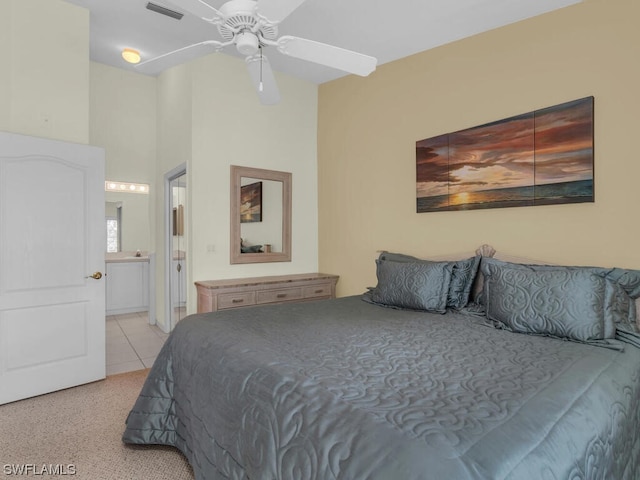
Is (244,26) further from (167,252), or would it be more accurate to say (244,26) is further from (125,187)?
(125,187)

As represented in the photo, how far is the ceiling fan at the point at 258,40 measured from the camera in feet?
5.13

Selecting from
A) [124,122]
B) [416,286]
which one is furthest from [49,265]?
[416,286]

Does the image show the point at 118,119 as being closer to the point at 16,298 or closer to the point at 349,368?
the point at 16,298

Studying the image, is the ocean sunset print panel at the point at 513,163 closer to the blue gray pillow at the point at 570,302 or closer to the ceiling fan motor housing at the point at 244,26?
the blue gray pillow at the point at 570,302

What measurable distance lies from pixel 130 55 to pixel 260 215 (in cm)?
193

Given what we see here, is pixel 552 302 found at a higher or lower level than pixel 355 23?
lower

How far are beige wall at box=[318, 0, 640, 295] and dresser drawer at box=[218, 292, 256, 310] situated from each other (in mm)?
1068

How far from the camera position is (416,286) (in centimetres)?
255

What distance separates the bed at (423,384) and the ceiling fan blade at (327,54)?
1.42 metres

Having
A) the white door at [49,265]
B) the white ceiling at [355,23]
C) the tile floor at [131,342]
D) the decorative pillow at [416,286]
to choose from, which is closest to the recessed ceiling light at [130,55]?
the white ceiling at [355,23]

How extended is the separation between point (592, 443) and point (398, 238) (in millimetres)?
2391

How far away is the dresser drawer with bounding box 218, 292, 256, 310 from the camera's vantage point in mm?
3303

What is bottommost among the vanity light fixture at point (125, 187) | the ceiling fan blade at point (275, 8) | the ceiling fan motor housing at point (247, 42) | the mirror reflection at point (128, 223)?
the mirror reflection at point (128, 223)

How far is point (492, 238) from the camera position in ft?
9.06
